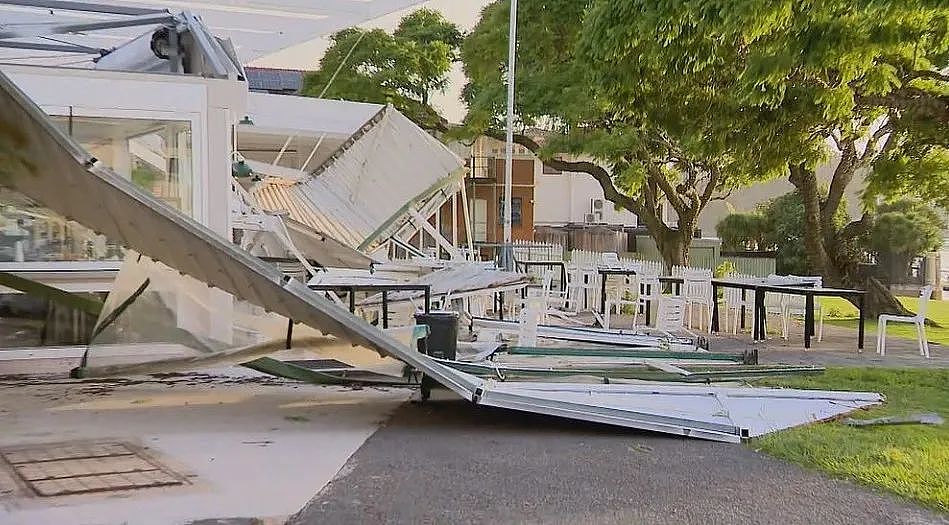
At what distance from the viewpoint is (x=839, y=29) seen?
750 centimetres

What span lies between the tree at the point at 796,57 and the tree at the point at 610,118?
0.66ft

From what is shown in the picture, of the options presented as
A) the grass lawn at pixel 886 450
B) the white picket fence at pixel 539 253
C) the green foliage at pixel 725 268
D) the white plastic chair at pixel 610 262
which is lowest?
the grass lawn at pixel 886 450

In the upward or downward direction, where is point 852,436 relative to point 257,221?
downward

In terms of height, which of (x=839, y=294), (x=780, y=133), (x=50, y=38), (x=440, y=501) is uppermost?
(x=50, y=38)

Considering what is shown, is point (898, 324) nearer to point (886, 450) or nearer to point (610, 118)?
point (610, 118)

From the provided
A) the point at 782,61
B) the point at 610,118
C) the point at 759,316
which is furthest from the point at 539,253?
the point at 782,61

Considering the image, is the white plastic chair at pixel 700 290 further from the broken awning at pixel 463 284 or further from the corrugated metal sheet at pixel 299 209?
the corrugated metal sheet at pixel 299 209

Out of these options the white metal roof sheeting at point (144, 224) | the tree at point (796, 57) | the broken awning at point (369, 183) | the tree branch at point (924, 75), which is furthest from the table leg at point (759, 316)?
the white metal roof sheeting at point (144, 224)

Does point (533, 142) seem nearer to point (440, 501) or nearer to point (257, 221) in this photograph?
point (257, 221)

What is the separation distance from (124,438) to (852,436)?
4485 millimetres

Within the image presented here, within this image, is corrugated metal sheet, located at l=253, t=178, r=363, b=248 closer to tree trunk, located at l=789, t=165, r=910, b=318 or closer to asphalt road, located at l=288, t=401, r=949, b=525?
tree trunk, located at l=789, t=165, r=910, b=318

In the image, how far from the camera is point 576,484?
4812mm

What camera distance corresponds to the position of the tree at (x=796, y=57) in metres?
7.11

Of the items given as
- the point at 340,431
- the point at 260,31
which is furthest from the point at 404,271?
the point at 340,431
